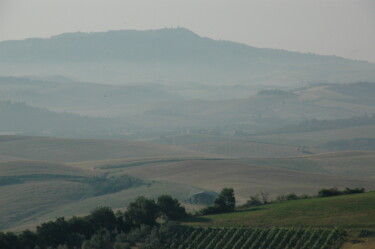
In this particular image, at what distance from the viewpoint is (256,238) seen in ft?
166

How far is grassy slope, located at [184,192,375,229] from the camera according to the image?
5312cm

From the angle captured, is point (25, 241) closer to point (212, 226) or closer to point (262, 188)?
point (212, 226)

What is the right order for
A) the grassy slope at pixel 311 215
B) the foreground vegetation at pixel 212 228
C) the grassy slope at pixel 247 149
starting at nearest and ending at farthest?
the foreground vegetation at pixel 212 228 → the grassy slope at pixel 311 215 → the grassy slope at pixel 247 149

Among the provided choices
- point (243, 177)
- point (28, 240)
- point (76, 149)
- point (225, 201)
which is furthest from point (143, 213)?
point (76, 149)

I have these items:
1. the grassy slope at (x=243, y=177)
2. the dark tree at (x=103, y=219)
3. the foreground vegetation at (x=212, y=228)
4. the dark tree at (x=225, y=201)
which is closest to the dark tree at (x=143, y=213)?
the foreground vegetation at (x=212, y=228)

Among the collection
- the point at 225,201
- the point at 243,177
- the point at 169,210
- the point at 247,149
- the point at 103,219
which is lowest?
the point at 243,177

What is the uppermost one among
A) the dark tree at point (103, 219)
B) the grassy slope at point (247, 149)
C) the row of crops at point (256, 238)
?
the grassy slope at point (247, 149)

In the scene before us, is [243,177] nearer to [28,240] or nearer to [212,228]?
[212,228]

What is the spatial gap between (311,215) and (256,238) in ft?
23.0

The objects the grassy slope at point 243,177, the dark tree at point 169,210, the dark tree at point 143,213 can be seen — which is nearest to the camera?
the dark tree at point 143,213

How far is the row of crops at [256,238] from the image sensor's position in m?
48.3

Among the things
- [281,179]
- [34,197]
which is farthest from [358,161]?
[34,197]

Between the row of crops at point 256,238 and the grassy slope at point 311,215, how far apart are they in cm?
207

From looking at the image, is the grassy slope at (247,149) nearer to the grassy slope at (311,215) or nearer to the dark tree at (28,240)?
the grassy slope at (311,215)
